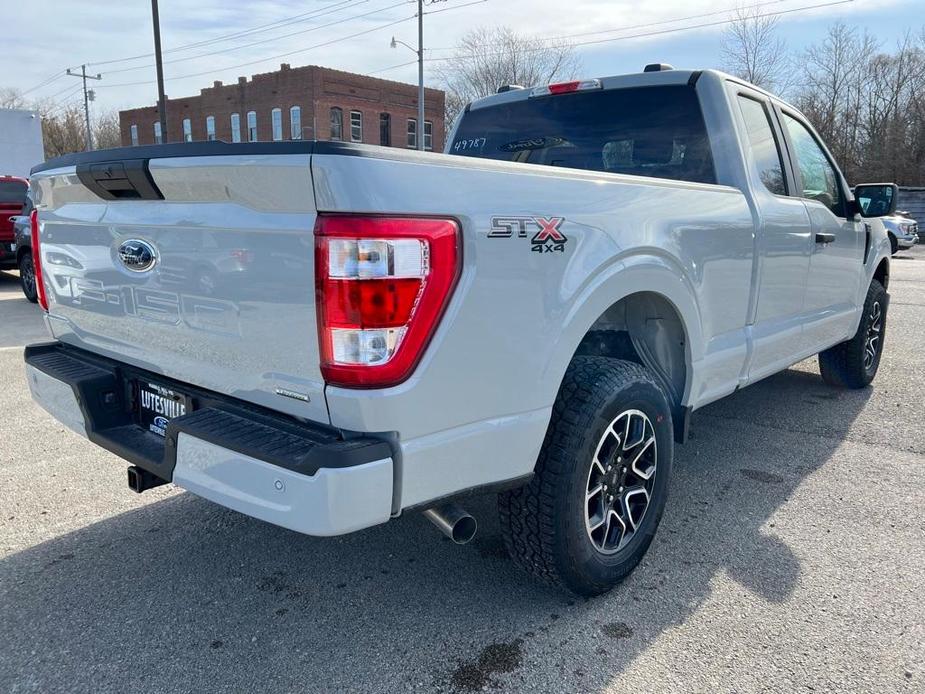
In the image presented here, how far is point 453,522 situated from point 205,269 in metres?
1.06

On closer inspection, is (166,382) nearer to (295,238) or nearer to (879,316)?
(295,238)

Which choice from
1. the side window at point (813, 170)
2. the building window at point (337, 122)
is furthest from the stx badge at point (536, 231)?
the building window at point (337, 122)

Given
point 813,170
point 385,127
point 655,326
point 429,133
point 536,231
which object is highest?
point 385,127

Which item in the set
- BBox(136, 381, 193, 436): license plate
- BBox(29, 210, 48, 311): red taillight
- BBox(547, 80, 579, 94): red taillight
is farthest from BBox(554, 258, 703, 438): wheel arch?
BBox(29, 210, 48, 311): red taillight

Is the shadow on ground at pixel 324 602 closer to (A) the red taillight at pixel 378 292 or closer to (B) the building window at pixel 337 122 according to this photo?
(A) the red taillight at pixel 378 292

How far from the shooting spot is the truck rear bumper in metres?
1.89

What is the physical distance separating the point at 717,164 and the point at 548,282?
5.76 ft

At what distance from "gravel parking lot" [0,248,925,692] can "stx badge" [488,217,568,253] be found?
4.38ft

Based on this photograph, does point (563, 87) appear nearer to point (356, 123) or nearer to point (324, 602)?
point (324, 602)

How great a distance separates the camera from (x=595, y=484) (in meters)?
2.67

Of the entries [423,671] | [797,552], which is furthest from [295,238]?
[797,552]

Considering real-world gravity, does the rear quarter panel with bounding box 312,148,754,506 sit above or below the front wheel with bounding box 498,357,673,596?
above

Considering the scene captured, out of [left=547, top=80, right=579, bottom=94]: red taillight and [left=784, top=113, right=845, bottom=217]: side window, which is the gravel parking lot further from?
[left=547, top=80, right=579, bottom=94]: red taillight

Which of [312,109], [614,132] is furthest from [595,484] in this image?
[312,109]
